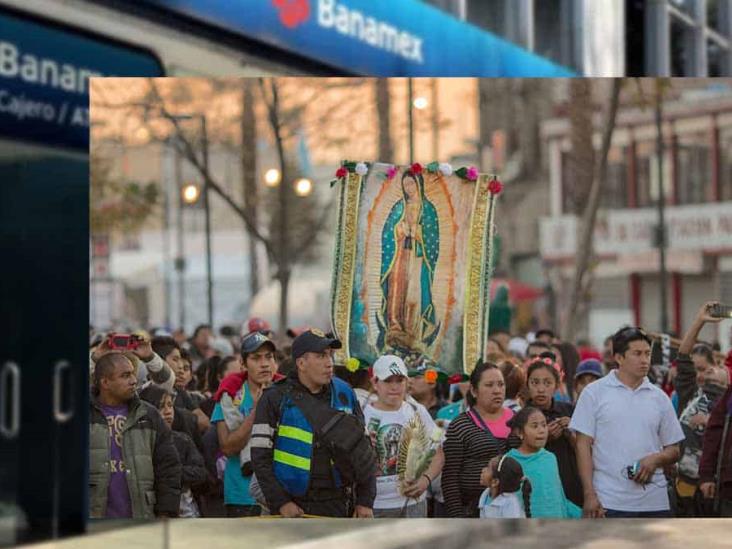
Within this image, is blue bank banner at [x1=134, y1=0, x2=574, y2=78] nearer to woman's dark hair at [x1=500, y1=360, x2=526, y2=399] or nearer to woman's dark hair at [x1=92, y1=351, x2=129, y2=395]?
woman's dark hair at [x1=92, y1=351, x2=129, y2=395]

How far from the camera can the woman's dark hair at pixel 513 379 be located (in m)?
7.07

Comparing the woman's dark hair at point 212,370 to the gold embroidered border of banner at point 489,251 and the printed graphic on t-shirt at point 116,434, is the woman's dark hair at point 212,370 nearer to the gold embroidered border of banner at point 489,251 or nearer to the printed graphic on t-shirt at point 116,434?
the printed graphic on t-shirt at point 116,434

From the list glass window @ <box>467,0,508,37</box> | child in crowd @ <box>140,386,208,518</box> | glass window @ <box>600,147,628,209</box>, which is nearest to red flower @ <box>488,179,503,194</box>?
glass window @ <box>600,147,628,209</box>

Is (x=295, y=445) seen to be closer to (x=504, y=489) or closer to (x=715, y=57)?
(x=504, y=489)

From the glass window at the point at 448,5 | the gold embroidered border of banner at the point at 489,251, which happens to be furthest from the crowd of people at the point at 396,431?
the glass window at the point at 448,5

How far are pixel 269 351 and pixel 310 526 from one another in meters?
1.22

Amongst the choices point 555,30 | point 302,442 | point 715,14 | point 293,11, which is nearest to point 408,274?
point 302,442

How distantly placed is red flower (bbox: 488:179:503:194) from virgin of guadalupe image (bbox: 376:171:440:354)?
284 millimetres

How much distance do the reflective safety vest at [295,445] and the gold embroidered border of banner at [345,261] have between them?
0.20 m

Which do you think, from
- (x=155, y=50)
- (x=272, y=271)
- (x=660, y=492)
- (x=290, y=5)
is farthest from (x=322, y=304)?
(x=290, y=5)

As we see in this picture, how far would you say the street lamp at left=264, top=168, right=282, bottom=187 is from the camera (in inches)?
277

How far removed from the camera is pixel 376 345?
7.02 meters

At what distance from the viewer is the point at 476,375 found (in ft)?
23.2

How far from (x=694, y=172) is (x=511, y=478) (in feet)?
5.51
